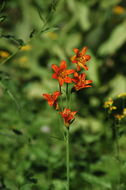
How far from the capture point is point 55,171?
2.41 m

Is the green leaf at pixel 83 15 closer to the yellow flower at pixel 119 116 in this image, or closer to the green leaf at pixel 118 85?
the green leaf at pixel 118 85

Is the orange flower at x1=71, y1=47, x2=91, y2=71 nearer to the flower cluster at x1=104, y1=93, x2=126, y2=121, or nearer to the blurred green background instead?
the flower cluster at x1=104, y1=93, x2=126, y2=121

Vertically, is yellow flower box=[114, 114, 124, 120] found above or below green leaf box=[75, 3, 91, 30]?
below

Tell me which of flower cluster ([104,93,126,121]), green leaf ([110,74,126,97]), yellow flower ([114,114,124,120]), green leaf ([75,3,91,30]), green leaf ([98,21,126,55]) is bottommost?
yellow flower ([114,114,124,120])

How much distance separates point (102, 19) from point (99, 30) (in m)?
0.16

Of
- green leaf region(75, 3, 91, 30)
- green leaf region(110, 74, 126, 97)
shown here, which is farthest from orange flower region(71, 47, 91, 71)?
green leaf region(75, 3, 91, 30)

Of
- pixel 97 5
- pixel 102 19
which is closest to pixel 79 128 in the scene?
pixel 102 19

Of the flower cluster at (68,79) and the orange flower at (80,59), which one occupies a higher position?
the orange flower at (80,59)

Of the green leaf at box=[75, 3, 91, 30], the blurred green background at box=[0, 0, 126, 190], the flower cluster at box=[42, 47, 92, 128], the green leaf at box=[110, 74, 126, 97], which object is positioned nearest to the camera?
the flower cluster at box=[42, 47, 92, 128]

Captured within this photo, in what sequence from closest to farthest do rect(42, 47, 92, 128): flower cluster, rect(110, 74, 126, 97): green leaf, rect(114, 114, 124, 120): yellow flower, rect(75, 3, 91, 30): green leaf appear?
rect(42, 47, 92, 128): flower cluster
rect(114, 114, 124, 120): yellow flower
rect(110, 74, 126, 97): green leaf
rect(75, 3, 91, 30): green leaf

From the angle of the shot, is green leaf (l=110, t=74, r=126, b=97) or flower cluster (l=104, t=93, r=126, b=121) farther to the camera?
green leaf (l=110, t=74, r=126, b=97)

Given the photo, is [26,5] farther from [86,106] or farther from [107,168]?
[107,168]

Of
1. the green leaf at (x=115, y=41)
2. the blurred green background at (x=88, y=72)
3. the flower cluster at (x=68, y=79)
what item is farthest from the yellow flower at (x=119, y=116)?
the green leaf at (x=115, y=41)

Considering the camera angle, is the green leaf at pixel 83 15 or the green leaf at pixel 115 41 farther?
the green leaf at pixel 83 15
